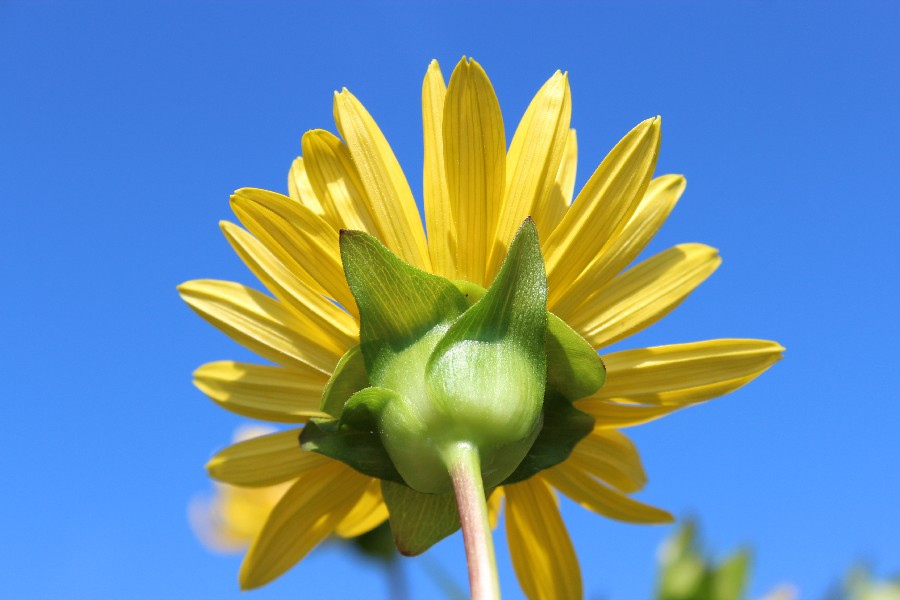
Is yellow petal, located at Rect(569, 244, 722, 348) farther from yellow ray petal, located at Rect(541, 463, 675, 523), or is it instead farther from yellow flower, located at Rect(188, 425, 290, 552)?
yellow flower, located at Rect(188, 425, 290, 552)

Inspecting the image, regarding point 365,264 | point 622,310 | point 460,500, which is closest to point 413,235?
point 365,264

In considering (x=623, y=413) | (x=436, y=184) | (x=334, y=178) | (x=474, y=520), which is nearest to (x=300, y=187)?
(x=334, y=178)

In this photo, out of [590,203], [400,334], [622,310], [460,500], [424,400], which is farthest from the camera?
[622,310]

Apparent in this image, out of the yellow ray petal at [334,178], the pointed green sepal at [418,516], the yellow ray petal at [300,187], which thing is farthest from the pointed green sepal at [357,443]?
the yellow ray petal at [300,187]

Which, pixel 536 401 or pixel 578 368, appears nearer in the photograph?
pixel 536 401

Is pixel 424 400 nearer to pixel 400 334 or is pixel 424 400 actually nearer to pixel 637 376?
pixel 400 334

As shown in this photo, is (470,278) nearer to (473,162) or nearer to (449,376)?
(473,162)

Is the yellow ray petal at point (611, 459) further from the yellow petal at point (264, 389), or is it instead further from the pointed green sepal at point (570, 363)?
the yellow petal at point (264, 389)
